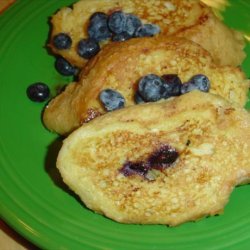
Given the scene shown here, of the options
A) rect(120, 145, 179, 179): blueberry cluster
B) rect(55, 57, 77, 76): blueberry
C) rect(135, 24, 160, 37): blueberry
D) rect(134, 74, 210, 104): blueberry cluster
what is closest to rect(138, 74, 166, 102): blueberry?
rect(134, 74, 210, 104): blueberry cluster

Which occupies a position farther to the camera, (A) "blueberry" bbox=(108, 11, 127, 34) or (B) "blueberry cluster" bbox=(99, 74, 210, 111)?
(A) "blueberry" bbox=(108, 11, 127, 34)

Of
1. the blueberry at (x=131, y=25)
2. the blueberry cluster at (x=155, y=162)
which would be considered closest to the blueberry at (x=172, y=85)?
the blueberry cluster at (x=155, y=162)

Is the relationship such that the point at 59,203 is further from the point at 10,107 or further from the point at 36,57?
the point at 36,57

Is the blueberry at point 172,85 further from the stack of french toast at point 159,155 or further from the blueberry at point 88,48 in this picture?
the blueberry at point 88,48

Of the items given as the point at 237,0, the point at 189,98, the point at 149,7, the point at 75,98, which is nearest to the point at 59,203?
the point at 75,98

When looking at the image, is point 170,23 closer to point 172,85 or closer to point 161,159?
point 172,85

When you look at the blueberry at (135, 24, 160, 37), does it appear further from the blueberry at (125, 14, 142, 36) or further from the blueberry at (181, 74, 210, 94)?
the blueberry at (181, 74, 210, 94)
